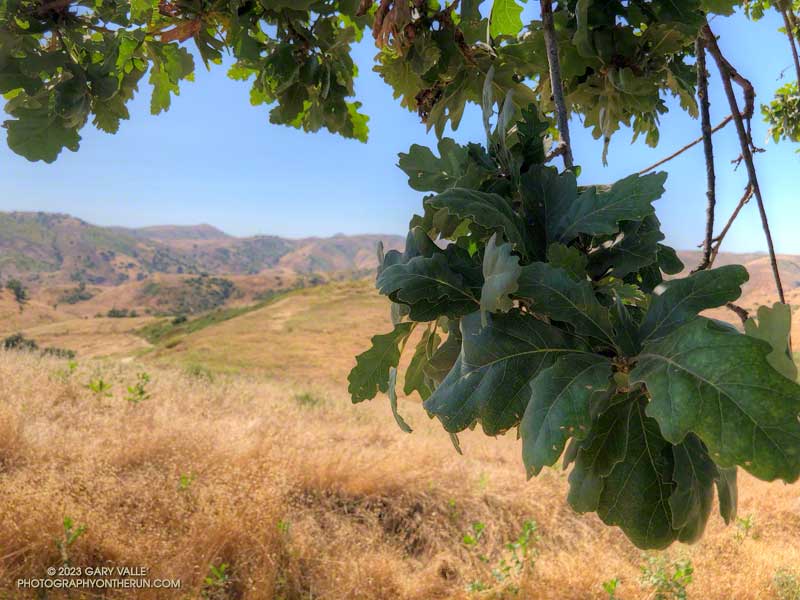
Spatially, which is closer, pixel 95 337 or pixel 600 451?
pixel 600 451

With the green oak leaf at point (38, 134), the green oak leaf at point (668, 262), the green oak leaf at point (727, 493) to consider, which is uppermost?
the green oak leaf at point (38, 134)

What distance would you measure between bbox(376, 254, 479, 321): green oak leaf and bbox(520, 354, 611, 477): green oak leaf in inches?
6.6

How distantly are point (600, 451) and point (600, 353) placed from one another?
0.44 ft

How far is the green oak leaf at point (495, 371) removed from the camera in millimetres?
604

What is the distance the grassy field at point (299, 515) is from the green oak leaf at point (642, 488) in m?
3.44

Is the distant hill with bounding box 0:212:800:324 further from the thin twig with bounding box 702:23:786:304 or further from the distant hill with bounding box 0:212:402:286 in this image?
the thin twig with bounding box 702:23:786:304

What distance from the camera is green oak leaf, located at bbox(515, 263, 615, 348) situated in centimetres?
57

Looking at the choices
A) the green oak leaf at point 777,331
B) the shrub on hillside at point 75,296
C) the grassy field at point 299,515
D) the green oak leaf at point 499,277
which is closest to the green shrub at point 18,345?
the grassy field at point 299,515

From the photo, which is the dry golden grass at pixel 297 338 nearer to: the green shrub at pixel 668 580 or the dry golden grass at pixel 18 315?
the green shrub at pixel 668 580

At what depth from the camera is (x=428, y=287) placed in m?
0.66

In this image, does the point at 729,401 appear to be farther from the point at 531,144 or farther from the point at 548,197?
the point at 531,144

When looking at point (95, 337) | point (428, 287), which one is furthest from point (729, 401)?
point (95, 337)

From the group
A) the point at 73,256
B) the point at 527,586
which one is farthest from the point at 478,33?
the point at 73,256

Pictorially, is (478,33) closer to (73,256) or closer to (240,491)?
(240,491)
